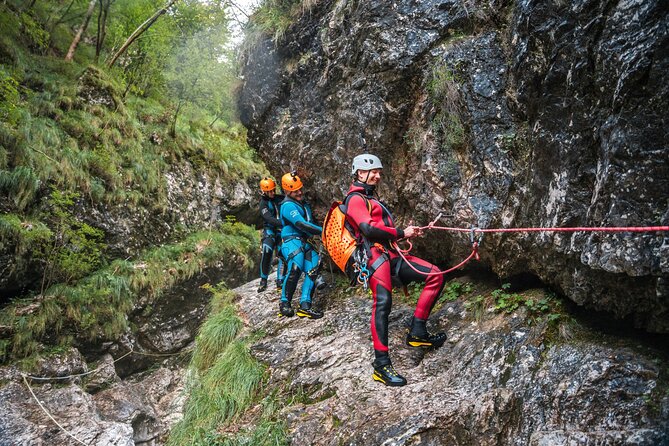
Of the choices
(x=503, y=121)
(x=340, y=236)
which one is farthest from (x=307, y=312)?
(x=503, y=121)

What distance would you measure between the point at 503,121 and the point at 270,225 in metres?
4.94

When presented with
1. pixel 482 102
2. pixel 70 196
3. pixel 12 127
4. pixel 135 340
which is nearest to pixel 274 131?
pixel 482 102

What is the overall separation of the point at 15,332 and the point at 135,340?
2.36 meters

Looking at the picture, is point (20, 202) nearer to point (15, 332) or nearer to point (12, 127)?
point (12, 127)

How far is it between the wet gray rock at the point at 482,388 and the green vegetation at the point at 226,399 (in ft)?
0.89

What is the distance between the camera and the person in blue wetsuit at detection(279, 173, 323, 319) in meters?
6.82

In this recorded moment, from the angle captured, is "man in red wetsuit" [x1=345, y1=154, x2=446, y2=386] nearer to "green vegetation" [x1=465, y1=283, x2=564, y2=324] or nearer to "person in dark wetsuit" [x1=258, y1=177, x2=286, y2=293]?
"green vegetation" [x1=465, y1=283, x2=564, y2=324]

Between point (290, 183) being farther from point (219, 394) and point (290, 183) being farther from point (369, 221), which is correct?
point (219, 394)

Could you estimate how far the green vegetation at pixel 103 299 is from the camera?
8.32 meters

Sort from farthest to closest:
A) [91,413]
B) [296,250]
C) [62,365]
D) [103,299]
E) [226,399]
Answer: [103,299] < [62,365] < [91,413] < [296,250] < [226,399]

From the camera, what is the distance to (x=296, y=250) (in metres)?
6.87

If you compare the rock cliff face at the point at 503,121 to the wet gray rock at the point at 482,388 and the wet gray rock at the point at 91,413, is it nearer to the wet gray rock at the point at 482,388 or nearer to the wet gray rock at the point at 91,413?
the wet gray rock at the point at 482,388

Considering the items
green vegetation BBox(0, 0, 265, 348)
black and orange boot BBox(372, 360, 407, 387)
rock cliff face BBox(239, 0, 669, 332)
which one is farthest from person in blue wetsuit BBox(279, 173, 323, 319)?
green vegetation BBox(0, 0, 265, 348)

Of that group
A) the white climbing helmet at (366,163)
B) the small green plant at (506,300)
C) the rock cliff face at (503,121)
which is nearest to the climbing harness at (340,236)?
the white climbing helmet at (366,163)
